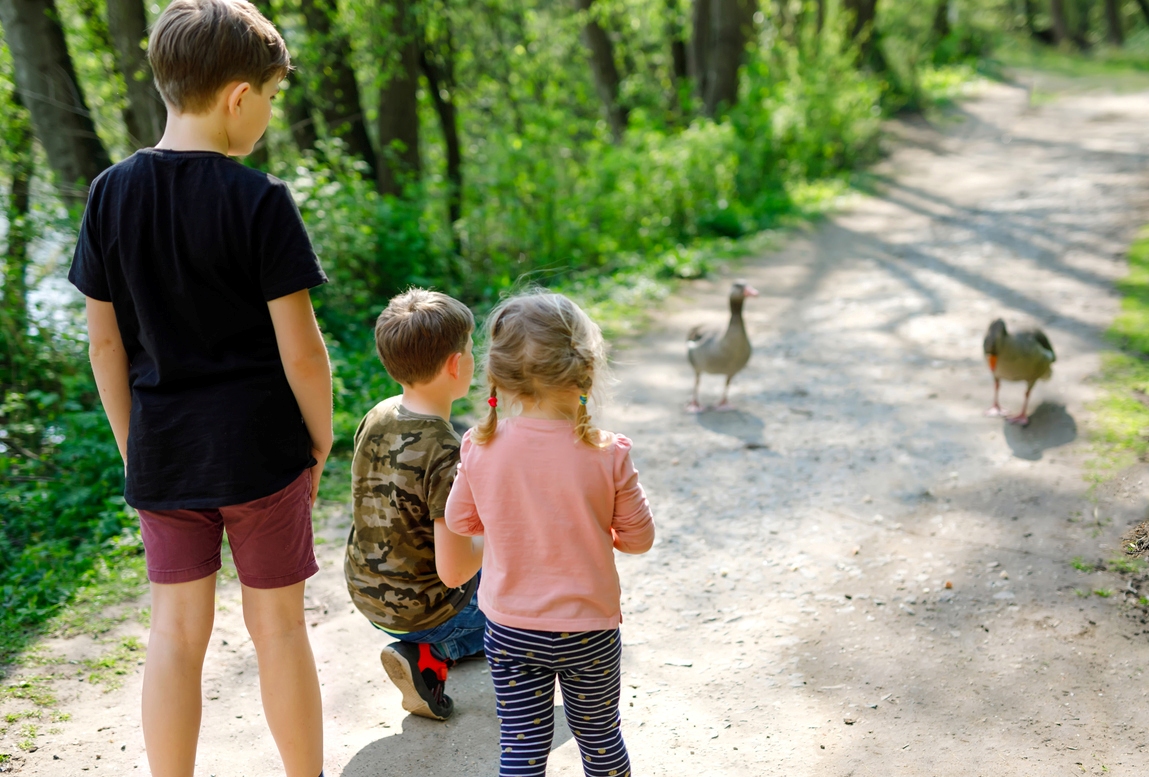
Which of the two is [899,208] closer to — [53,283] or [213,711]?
[53,283]

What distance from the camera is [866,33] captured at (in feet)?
55.5

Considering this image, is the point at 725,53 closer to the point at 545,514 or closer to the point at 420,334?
the point at 420,334

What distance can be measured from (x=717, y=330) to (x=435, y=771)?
3964 mm

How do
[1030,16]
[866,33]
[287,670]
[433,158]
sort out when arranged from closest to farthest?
[287,670], [433,158], [866,33], [1030,16]

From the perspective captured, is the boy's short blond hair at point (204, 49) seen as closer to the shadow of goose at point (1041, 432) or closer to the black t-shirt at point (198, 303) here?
the black t-shirt at point (198, 303)

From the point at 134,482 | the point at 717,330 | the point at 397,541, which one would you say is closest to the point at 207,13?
the point at 134,482

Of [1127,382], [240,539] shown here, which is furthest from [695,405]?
[240,539]

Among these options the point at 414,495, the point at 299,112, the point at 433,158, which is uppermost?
the point at 299,112

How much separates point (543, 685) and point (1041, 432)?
4338mm

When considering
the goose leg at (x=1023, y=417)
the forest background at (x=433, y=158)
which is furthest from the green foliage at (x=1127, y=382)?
the forest background at (x=433, y=158)

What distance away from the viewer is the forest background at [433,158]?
563cm

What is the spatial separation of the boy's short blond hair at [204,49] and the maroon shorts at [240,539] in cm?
101

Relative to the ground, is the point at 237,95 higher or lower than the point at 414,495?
higher

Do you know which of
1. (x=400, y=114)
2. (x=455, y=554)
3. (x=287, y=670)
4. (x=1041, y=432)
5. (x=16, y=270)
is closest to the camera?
(x=287, y=670)
